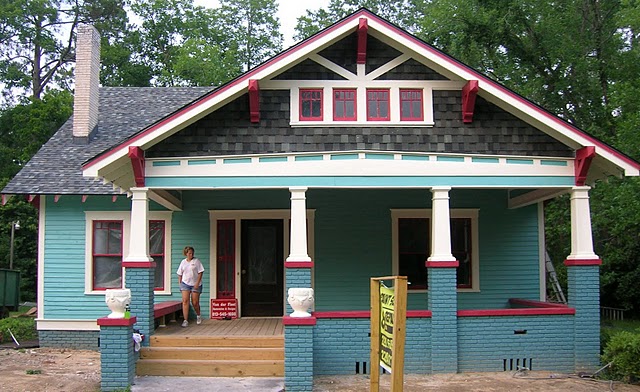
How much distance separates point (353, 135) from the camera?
39.6 ft

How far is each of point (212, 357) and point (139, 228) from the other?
2.53 metres

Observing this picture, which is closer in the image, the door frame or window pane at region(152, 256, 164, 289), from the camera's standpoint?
the door frame

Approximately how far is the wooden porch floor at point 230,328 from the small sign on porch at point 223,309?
0.22m

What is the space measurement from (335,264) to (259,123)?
3947 millimetres

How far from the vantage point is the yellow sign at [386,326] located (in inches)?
282

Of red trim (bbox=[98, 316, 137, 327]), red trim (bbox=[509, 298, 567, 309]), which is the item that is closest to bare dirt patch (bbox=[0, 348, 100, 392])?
red trim (bbox=[98, 316, 137, 327])

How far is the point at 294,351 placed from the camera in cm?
1064

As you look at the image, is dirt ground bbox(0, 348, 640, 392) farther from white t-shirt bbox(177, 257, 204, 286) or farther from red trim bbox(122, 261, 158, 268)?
white t-shirt bbox(177, 257, 204, 286)

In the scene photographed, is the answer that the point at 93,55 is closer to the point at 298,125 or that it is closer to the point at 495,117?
the point at 298,125

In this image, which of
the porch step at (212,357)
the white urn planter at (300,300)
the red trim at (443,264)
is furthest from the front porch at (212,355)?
the red trim at (443,264)

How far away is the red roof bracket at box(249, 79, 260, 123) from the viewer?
11.6m

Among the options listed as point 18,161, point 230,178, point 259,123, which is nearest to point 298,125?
point 259,123

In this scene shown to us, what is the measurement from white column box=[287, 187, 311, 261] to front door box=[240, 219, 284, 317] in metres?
3.37

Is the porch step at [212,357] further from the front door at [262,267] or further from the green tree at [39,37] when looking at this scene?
the green tree at [39,37]
